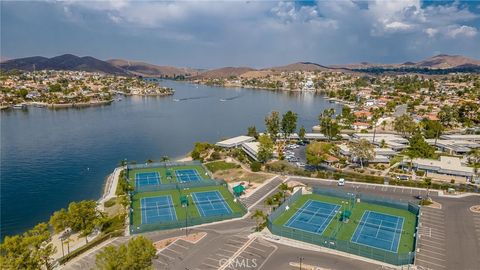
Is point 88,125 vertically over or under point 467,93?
under

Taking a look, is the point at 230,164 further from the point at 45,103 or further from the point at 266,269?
the point at 45,103

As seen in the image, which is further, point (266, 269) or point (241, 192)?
point (241, 192)

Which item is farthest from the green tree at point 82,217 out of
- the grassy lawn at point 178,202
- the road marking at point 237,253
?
the road marking at point 237,253

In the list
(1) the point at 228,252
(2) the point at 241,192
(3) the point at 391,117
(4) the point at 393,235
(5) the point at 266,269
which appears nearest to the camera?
(5) the point at 266,269

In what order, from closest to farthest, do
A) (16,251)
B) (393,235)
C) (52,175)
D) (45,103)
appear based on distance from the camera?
1. (16,251)
2. (393,235)
3. (52,175)
4. (45,103)

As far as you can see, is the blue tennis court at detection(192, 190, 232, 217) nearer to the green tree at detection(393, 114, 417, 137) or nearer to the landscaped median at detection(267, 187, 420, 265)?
the landscaped median at detection(267, 187, 420, 265)

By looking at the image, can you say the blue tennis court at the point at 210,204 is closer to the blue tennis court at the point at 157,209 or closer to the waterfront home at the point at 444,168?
the blue tennis court at the point at 157,209

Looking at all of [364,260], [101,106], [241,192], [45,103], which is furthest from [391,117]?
[45,103]
